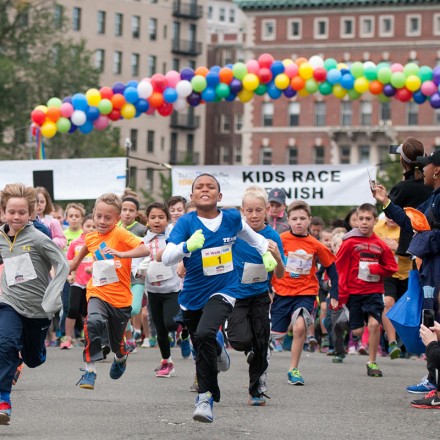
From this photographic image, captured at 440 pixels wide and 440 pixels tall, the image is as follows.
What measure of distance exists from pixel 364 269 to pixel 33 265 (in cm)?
578

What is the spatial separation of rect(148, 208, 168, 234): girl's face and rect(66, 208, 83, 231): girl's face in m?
3.90

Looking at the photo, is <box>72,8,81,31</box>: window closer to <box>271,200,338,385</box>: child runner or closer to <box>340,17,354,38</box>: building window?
<box>340,17,354,38</box>: building window

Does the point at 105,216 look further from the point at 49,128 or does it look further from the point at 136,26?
the point at 136,26

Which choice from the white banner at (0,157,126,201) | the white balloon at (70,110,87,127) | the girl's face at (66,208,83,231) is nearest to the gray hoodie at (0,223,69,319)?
the girl's face at (66,208,83,231)

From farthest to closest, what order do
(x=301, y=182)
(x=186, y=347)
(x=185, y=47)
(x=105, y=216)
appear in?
(x=185, y=47), (x=301, y=182), (x=186, y=347), (x=105, y=216)

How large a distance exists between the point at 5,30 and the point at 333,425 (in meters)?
63.9

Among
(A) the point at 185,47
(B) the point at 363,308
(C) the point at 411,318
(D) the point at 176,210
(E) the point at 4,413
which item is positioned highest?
(A) the point at 185,47

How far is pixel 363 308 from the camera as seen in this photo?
15.5 m

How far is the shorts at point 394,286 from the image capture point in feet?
55.2

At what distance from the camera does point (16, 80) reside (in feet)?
245

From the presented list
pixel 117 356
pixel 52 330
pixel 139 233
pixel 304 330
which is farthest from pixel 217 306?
pixel 52 330

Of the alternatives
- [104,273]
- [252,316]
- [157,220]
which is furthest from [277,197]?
[252,316]

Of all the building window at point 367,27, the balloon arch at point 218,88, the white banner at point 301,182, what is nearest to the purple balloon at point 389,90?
the balloon arch at point 218,88

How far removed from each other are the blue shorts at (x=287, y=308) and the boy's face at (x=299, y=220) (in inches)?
26.1
